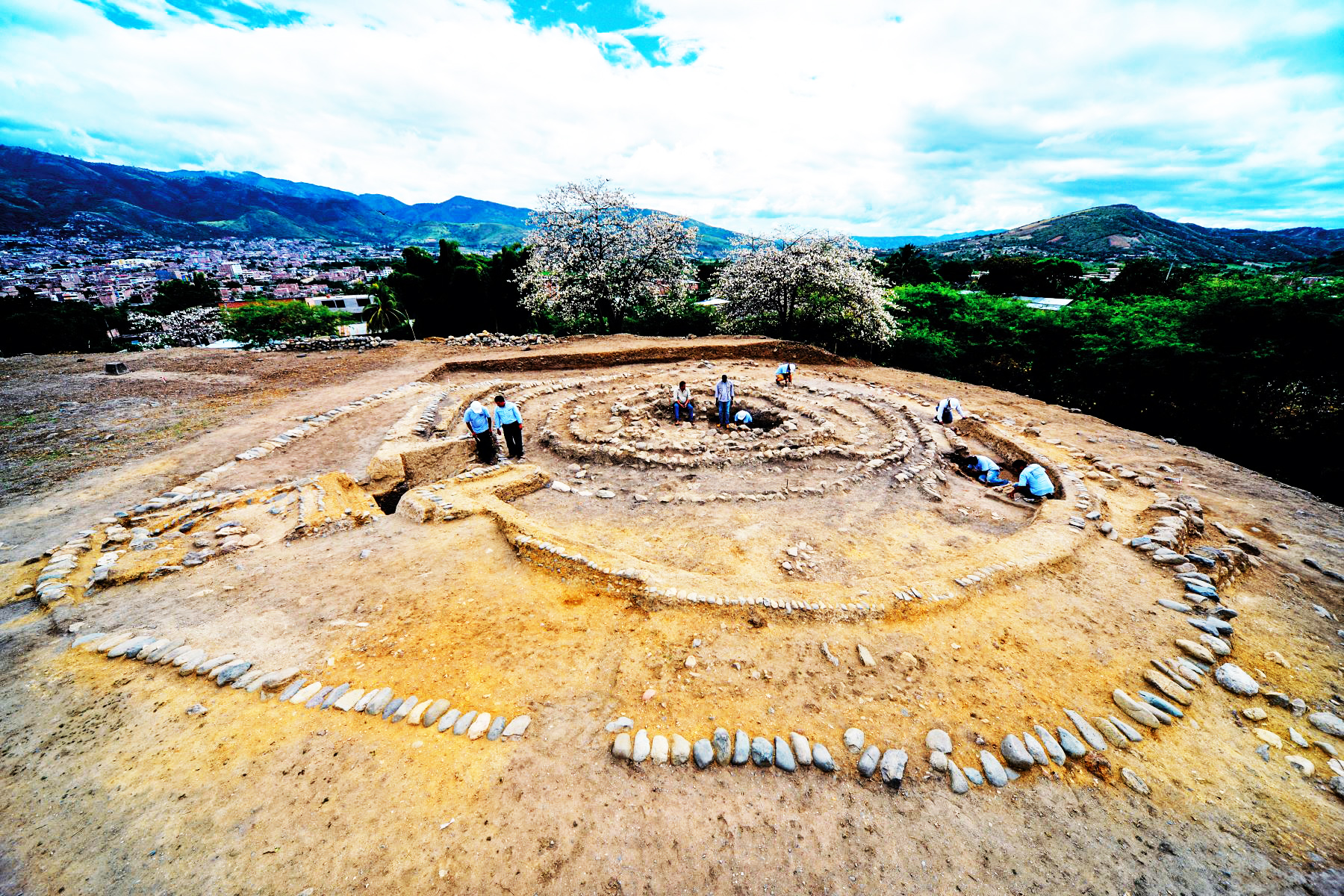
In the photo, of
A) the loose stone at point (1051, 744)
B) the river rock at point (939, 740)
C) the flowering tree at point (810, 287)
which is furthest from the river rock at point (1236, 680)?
the flowering tree at point (810, 287)

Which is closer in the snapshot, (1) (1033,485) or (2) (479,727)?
(2) (479,727)

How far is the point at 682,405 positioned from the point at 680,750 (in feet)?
37.7

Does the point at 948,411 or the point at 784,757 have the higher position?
→ the point at 948,411

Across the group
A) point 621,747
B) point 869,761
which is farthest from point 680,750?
point 869,761

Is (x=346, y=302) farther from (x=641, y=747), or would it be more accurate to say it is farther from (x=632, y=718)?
(x=641, y=747)

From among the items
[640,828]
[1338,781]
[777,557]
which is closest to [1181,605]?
[1338,781]

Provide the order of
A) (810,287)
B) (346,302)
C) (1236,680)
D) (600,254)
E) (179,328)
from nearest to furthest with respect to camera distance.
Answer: (1236,680) < (810,287) < (600,254) < (179,328) < (346,302)

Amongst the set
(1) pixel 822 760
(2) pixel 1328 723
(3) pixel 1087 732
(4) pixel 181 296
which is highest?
(4) pixel 181 296

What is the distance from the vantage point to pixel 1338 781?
14.2ft

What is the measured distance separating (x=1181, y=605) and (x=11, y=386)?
31.4 meters

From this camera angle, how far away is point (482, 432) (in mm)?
11469

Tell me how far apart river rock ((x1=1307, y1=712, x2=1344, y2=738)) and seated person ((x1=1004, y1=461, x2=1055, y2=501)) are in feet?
18.5

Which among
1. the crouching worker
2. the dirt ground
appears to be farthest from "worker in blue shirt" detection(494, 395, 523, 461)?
the crouching worker

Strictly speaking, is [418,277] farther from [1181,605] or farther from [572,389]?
[1181,605]
